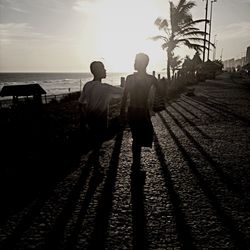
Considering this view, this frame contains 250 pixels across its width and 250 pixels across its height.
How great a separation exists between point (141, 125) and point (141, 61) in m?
0.98

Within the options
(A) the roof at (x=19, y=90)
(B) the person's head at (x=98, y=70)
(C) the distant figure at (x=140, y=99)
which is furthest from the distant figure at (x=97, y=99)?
(A) the roof at (x=19, y=90)

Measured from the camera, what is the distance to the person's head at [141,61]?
14.7 feet

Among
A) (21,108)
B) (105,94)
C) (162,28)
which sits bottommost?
(21,108)

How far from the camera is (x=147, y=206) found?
364 cm

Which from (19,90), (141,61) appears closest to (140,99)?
(141,61)

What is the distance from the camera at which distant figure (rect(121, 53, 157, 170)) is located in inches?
178

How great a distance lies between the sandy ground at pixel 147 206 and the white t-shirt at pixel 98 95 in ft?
3.63

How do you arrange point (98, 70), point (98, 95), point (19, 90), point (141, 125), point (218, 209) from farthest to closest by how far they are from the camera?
point (19, 90) → point (141, 125) → point (98, 70) → point (98, 95) → point (218, 209)

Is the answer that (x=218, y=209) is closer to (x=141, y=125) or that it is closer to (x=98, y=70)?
(x=141, y=125)

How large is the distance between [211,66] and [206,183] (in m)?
51.3

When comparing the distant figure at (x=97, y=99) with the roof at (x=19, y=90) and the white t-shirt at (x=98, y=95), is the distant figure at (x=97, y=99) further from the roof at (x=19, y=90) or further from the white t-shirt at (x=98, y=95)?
the roof at (x=19, y=90)

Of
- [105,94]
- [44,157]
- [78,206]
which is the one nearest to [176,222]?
[78,206]

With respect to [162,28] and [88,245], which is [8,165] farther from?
[162,28]

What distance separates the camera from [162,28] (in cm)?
2764
